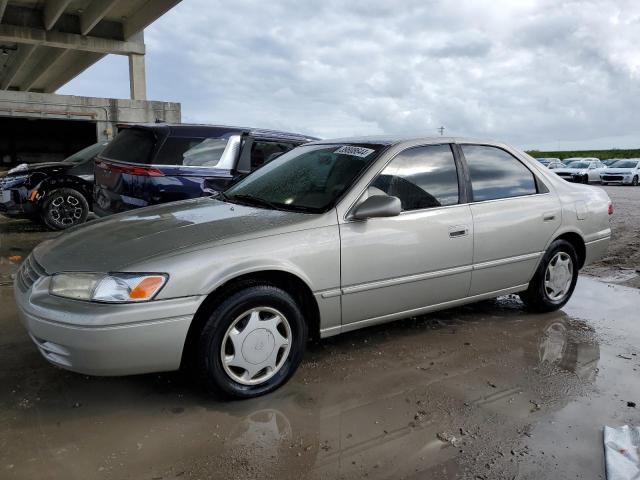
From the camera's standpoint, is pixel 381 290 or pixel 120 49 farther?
pixel 120 49

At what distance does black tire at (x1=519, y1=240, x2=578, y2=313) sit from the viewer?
4523 mm

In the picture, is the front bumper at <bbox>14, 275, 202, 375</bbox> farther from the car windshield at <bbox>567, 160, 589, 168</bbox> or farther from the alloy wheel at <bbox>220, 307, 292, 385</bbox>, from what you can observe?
the car windshield at <bbox>567, 160, 589, 168</bbox>

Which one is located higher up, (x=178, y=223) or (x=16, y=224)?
(x=178, y=223)

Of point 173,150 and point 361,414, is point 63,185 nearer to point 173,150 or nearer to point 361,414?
point 173,150

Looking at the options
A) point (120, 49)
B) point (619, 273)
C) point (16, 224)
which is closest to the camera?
point (619, 273)

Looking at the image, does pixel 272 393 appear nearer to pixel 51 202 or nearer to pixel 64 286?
pixel 64 286

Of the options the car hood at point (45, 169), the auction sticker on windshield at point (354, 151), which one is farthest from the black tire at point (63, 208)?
the auction sticker on windshield at point (354, 151)

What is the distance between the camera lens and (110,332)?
8.60 feet

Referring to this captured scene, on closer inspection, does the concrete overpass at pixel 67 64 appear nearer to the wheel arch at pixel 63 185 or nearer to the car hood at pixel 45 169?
the car hood at pixel 45 169

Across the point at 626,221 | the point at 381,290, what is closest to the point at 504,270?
the point at 381,290

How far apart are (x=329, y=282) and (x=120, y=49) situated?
23.8m

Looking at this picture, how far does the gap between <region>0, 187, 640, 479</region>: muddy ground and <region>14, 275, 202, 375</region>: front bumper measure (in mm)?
329

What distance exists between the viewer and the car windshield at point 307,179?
11.6 ft

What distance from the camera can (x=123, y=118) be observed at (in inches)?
737
